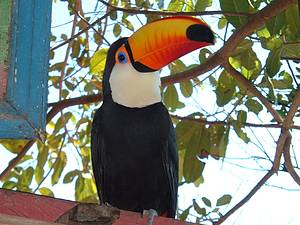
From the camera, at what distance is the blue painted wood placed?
164 cm

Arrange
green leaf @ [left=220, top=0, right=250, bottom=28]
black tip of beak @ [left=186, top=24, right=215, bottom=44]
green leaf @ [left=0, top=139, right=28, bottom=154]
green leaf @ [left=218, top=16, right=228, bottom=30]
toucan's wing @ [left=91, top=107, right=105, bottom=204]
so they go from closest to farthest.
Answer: black tip of beak @ [left=186, top=24, right=215, bottom=44] → green leaf @ [left=220, top=0, right=250, bottom=28] → toucan's wing @ [left=91, top=107, right=105, bottom=204] → green leaf @ [left=218, top=16, right=228, bottom=30] → green leaf @ [left=0, top=139, right=28, bottom=154]

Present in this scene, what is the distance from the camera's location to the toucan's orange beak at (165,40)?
7.92ft

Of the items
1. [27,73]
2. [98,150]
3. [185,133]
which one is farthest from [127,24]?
[27,73]

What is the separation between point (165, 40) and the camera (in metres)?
2.51

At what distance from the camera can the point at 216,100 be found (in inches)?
112

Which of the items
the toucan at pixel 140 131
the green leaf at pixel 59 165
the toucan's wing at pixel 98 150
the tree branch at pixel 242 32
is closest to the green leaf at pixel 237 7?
the tree branch at pixel 242 32

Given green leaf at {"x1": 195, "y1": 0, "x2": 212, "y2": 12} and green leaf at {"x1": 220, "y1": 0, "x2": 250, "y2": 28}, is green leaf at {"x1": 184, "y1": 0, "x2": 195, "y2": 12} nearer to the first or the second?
green leaf at {"x1": 195, "y1": 0, "x2": 212, "y2": 12}

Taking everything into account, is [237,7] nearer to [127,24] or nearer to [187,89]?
[187,89]

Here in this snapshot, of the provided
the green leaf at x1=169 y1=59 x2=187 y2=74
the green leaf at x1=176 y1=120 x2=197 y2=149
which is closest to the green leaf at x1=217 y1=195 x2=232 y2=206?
the green leaf at x1=176 y1=120 x2=197 y2=149

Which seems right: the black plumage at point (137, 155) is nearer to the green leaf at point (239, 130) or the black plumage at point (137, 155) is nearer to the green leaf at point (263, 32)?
the green leaf at point (239, 130)

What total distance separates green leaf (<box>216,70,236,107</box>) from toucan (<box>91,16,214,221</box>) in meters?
0.28

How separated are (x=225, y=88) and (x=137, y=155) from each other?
48cm

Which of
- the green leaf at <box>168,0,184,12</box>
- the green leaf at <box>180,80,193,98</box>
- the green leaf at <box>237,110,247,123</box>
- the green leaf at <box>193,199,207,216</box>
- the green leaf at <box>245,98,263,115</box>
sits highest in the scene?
the green leaf at <box>168,0,184,12</box>

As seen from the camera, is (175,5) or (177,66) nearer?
(175,5)
